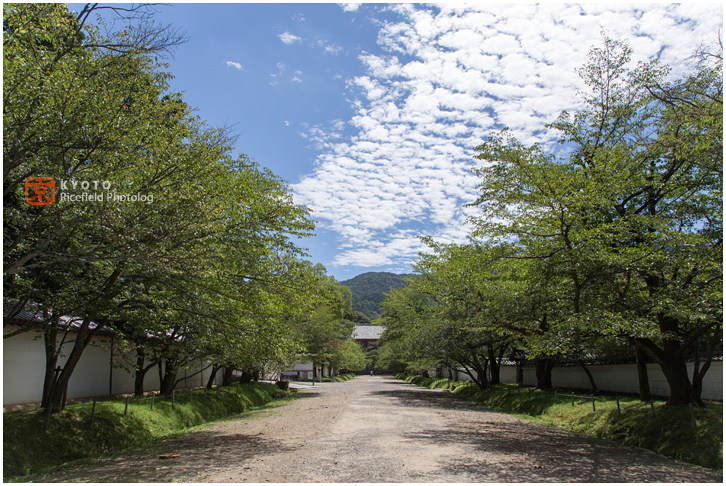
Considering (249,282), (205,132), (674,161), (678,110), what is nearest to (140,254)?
(249,282)

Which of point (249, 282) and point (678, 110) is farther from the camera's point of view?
point (249, 282)

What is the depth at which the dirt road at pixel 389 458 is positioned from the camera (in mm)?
7305

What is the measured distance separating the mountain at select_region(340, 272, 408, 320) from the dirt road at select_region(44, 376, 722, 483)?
407 ft

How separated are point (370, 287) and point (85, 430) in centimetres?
16760

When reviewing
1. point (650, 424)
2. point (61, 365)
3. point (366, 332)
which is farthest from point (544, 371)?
point (366, 332)

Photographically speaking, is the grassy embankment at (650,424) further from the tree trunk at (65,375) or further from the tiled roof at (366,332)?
the tiled roof at (366,332)

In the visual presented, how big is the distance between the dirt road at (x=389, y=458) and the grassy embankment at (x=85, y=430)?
885mm

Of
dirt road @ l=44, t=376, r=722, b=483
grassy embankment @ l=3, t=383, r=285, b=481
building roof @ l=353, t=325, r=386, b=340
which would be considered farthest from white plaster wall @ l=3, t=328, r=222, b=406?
building roof @ l=353, t=325, r=386, b=340

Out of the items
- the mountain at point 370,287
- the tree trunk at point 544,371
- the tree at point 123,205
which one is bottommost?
the tree trunk at point 544,371

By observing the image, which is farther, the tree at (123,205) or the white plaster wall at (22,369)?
the white plaster wall at (22,369)

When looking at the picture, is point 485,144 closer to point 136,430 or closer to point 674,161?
point 674,161

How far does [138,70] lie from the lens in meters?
8.38

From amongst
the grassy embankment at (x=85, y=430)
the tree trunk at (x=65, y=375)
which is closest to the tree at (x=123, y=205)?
the tree trunk at (x=65, y=375)

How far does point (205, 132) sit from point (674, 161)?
12.2 m
